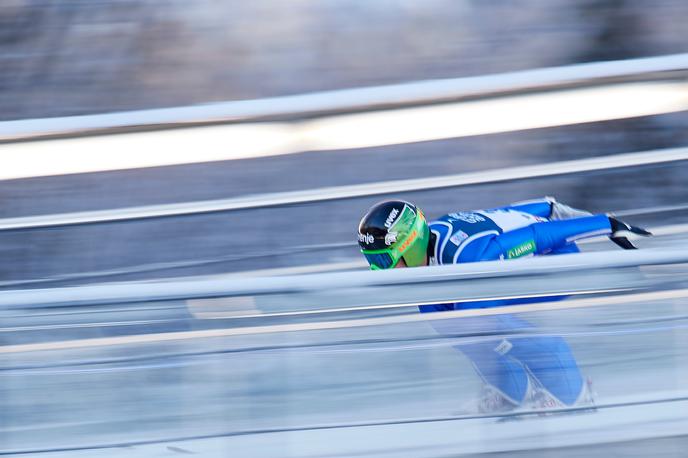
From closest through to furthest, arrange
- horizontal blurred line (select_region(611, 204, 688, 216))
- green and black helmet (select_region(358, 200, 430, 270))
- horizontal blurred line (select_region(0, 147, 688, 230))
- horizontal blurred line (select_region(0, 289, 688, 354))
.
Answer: horizontal blurred line (select_region(0, 289, 688, 354)) < green and black helmet (select_region(358, 200, 430, 270)) < horizontal blurred line (select_region(611, 204, 688, 216)) < horizontal blurred line (select_region(0, 147, 688, 230))

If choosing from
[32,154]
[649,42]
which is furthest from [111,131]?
[649,42]

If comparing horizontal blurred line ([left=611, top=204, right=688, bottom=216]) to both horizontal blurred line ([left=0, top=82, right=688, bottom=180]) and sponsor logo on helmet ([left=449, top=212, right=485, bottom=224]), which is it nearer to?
horizontal blurred line ([left=0, top=82, right=688, bottom=180])

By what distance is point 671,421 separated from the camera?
10.8 feet

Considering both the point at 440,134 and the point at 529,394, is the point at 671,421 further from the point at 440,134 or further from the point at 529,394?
the point at 440,134

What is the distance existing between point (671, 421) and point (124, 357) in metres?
1.70

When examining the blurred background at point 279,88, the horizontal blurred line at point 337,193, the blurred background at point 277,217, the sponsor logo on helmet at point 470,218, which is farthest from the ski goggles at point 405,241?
the horizontal blurred line at point 337,193

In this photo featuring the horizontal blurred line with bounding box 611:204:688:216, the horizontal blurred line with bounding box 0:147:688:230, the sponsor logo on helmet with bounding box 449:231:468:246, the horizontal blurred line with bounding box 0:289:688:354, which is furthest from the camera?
the horizontal blurred line with bounding box 0:147:688:230

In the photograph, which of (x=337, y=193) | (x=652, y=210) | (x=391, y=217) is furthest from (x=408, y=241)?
(x=652, y=210)

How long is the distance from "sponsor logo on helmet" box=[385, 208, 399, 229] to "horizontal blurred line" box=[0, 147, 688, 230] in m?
2.25

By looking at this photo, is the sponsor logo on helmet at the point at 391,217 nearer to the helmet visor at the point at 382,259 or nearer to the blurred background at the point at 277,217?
the helmet visor at the point at 382,259

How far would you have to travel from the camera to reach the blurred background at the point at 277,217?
3.15 meters

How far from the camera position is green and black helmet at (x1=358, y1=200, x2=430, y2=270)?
14.1 ft

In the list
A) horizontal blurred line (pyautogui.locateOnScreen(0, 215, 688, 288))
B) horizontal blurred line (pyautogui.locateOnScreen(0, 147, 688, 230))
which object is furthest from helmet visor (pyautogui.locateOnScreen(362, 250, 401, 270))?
horizontal blurred line (pyautogui.locateOnScreen(0, 147, 688, 230))

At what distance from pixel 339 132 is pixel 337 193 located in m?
0.39
